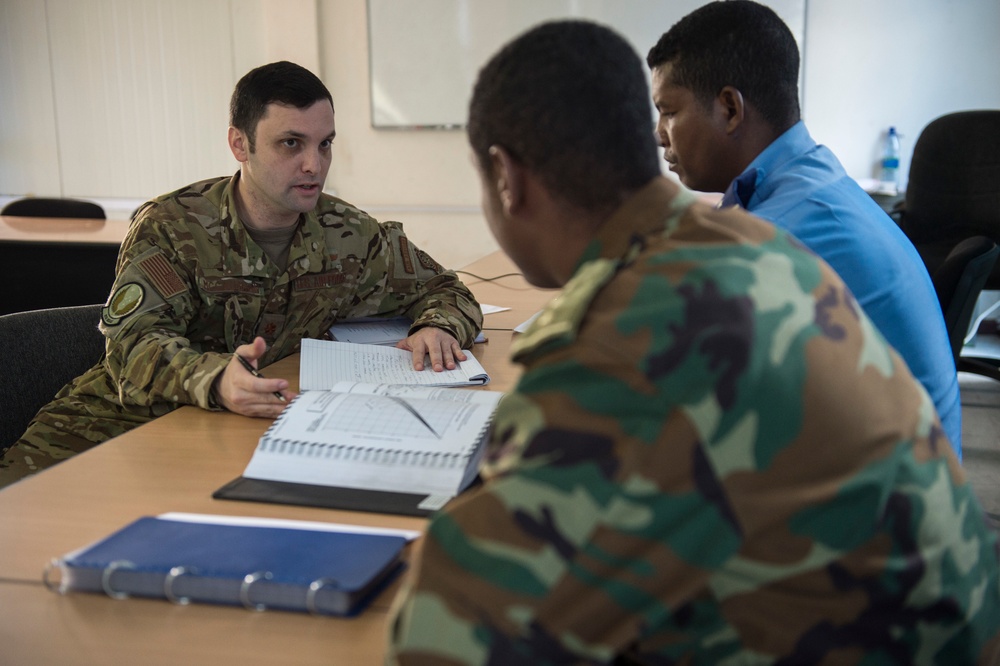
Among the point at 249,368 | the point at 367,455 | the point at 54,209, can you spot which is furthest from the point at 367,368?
the point at 54,209

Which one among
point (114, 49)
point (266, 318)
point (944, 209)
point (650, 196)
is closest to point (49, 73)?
point (114, 49)

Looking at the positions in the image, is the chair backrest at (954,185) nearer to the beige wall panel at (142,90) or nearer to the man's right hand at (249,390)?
the man's right hand at (249,390)

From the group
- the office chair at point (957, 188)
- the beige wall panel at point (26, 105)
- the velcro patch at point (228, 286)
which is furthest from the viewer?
the beige wall panel at point (26, 105)

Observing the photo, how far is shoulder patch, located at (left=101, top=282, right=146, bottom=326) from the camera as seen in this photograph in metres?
1.70

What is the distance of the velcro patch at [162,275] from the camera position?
179 cm

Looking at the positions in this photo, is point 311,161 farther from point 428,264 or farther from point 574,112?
point 574,112

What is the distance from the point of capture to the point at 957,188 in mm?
3510

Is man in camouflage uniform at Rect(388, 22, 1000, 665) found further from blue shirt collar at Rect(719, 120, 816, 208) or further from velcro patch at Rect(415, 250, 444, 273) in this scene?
velcro patch at Rect(415, 250, 444, 273)

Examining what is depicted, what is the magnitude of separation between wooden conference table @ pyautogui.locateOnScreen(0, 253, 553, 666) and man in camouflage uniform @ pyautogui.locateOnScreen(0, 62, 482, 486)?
27 cm

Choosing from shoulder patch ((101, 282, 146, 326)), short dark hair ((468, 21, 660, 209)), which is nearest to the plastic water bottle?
shoulder patch ((101, 282, 146, 326))

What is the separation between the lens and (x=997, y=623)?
0.81m

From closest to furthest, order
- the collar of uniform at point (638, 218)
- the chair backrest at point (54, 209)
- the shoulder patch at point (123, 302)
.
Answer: the collar of uniform at point (638, 218), the shoulder patch at point (123, 302), the chair backrest at point (54, 209)

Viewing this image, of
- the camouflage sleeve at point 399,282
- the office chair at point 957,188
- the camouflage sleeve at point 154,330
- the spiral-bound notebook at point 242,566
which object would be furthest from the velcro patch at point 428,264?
the office chair at point 957,188

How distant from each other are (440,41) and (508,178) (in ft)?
14.7
